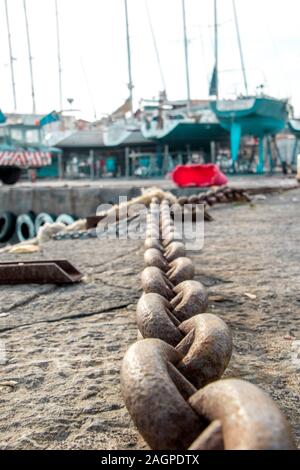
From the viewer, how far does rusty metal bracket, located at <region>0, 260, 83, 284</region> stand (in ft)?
9.23

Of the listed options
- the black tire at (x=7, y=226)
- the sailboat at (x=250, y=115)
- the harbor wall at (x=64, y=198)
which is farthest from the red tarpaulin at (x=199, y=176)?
the sailboat at (x=250, y=115)

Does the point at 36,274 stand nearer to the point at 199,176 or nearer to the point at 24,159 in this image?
the point at 199,176

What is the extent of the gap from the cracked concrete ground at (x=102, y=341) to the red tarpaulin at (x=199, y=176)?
28.1 ft

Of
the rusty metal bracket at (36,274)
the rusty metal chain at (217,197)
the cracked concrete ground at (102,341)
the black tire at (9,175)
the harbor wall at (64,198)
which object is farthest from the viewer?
the black tire at (9,175)

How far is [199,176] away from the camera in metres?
12.4

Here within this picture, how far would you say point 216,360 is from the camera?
115cm

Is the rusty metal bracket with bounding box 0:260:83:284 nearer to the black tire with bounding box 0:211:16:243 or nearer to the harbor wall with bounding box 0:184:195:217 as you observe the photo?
the harbor wall with bounding box 0:184:195:217

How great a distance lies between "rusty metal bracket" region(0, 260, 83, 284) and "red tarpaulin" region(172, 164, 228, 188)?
9513 millimetres

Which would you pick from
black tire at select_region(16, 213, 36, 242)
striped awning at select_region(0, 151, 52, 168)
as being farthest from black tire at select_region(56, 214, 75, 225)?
striped awning at select_region(0, 151, 52, 168)

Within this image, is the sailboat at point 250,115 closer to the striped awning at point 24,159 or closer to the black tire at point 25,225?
the striped awning at point 24,159

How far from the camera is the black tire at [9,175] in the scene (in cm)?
1820

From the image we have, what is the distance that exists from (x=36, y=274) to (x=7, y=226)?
11.2m

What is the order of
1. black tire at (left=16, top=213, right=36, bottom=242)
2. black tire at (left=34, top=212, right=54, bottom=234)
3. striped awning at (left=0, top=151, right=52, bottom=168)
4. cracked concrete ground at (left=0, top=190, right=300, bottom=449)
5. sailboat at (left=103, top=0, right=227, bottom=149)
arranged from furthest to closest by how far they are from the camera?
sailboat at (left=103, top=0, right=227, bottom=149) < striped awning at (left=0, top=151, right=52, bottom=168) < black tire at (left=16, top=213, right=36, bottom=242) < black tire at (left=34, top=212, right=54, bottom=234) < cracked concrete ground at (left=0, top=190, right=300, bottom=449)

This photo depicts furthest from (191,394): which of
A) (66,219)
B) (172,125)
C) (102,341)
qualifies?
(172,125)
